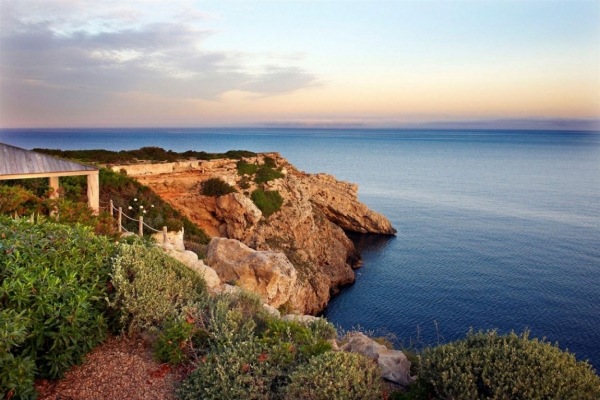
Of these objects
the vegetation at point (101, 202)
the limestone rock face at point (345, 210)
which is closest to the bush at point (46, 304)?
the vegetation at point (101, 202)

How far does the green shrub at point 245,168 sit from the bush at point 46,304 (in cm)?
3071

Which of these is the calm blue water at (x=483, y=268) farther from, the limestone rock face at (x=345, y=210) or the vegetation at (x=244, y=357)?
the vegetation at (x=244, y=357)

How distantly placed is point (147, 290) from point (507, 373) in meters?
5.95

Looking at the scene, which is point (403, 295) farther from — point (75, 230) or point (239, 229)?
point (75, 230)

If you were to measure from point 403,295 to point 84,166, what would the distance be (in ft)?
80.7

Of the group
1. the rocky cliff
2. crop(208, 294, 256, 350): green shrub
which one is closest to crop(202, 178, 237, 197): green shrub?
the rocky cliff

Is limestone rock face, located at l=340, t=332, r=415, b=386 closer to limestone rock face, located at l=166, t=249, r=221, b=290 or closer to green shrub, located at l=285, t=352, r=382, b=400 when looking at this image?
green shrub, located at l=285, t=352, r=382, b=400

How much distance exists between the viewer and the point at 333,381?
5.67 metres

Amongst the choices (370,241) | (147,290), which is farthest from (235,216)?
(147,290)

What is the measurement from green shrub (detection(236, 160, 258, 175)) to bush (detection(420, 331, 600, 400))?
33.4m

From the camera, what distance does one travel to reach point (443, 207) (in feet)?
188

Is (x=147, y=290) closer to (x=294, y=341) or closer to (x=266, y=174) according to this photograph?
(x=294, y=341)

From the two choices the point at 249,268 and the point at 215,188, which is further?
the point at 215,188

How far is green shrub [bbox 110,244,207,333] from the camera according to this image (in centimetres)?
746
